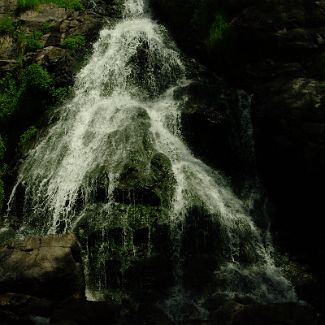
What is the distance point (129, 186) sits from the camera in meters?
11.5

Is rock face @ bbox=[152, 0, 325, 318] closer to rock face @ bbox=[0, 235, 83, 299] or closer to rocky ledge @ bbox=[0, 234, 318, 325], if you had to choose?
rocky ledge @ bbox=[0, 234, 318, 325]

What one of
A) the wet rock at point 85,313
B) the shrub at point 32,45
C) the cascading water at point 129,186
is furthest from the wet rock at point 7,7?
the wet rock at point 85,313

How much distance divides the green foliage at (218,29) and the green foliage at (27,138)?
22.3 ft

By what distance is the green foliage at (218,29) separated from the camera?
15398 millimetres

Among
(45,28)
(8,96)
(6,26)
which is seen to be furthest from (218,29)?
(6,26)

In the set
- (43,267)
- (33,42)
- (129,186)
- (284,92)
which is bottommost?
(43,267)

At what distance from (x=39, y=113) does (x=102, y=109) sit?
263 centimetres

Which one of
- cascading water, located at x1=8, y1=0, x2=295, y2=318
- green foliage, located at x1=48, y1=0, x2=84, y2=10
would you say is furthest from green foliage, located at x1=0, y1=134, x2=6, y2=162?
green foliage, located at x1=48, y1=0, x2=84, y2=10

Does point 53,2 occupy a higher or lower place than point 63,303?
higher

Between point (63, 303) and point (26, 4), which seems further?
point (26, 4)

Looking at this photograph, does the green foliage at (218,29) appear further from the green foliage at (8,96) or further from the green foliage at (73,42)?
the green foliage at (8,96)

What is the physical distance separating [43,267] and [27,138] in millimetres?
6873

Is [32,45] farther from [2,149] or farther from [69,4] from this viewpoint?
[2,149]

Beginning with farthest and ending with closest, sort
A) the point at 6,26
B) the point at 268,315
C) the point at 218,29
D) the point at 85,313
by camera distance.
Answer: the point at 6,26, the point at 218,29, the point at 85,313, the point at 268,315
